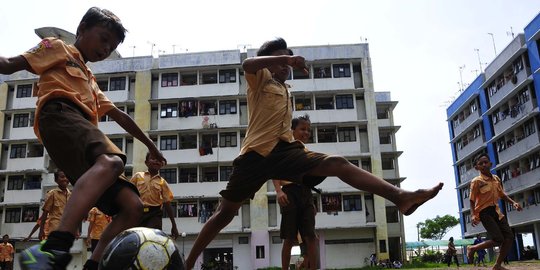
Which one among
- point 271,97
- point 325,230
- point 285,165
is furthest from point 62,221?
point 325,230

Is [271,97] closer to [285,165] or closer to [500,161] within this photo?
[285,165]

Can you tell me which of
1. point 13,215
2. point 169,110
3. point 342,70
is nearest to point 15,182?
point 13,215

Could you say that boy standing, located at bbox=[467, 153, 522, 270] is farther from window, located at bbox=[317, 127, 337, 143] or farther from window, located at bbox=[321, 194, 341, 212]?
window, located at bbox=[317, 127, 337, 143]

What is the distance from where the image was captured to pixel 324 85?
40.2 meters

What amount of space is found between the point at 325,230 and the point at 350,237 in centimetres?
200

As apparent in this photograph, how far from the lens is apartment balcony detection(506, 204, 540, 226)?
1467 inches

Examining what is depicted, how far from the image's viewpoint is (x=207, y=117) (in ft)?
132

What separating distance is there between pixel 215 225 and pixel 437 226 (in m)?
88.2

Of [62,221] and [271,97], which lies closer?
[62,221]

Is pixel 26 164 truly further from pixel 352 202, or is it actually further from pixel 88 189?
pixel 88 189

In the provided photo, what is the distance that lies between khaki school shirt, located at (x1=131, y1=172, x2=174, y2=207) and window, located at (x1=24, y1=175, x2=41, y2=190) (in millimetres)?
35142

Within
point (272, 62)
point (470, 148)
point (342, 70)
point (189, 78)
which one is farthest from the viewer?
point (470, 148)

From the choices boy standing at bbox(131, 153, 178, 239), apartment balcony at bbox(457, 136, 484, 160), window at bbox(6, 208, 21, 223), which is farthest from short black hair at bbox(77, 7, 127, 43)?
apartment balcony at bbox(457, 136, 484, 160)

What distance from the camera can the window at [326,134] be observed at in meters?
39.6
